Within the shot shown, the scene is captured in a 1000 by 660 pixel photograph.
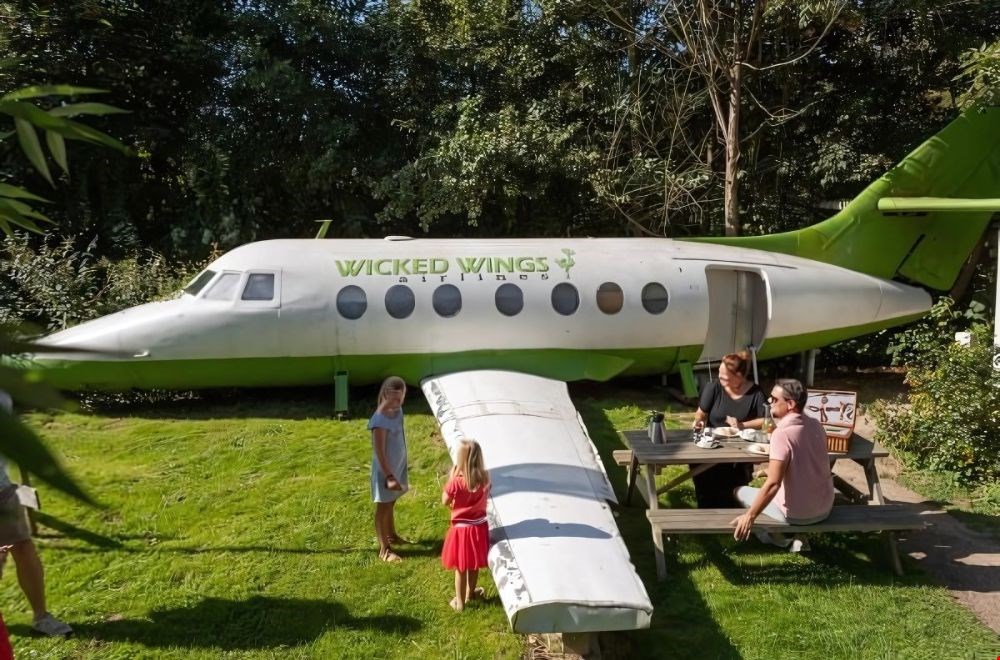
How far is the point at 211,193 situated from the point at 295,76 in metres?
3.10

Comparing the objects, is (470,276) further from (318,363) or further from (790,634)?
(790,634)

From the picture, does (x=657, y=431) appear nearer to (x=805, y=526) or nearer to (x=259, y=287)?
(x=805, y=526)

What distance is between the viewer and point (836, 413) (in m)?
6.20

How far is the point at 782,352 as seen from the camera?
10312 millimetres

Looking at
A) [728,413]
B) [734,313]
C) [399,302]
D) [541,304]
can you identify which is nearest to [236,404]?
[399,302]

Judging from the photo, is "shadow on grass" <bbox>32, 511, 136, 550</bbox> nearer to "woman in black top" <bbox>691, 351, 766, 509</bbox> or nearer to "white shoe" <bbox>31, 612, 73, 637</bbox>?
"white shoe" <bbox>31, 612, 73, 637</bbox>

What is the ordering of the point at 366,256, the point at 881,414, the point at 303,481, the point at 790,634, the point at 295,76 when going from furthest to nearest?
the point at 295,76 < the point at 366,256 < the point at 881,414 < the point at 303,481 < the point at 790,634

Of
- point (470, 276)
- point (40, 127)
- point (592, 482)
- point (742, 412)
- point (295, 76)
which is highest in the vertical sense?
point (295, 76)

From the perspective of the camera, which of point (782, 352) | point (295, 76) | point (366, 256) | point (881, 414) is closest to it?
point (881, 414)

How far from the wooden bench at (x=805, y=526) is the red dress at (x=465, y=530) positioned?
147 centimetres

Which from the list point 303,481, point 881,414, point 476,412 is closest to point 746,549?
point 476,412

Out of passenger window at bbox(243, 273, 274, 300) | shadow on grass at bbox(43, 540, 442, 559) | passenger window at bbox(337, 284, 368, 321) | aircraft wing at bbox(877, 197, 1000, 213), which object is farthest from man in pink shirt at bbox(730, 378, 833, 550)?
passenger window at bbox(243, 273, 274, 300)

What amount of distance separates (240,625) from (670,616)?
3.17 meters

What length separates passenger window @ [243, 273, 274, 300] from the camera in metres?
8.91
